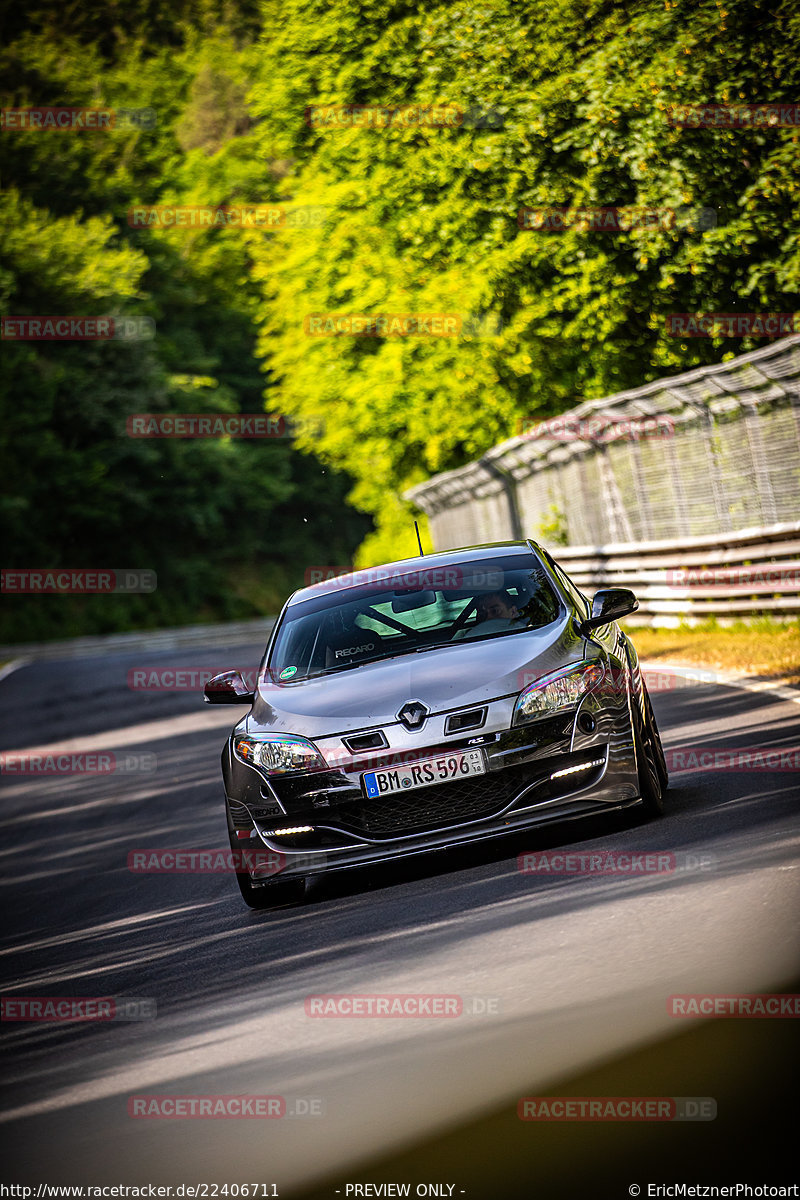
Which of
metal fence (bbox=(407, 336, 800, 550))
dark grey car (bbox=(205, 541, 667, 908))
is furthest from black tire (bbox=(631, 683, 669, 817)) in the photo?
metal fence (bbox=(407, 336, 800, 550))

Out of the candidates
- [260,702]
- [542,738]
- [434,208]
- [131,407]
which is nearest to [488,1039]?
[542,738]

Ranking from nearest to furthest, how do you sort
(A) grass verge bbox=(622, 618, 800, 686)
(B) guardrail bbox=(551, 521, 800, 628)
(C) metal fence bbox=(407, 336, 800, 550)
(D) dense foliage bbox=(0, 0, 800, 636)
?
(A) grass verge bbox=(622, 618, 800, 686)
(B) guardrail bbox=(551, 521, 800, 628)
(C) metal fence bbox=(407, 336, 800, 550)
(D) dense foliage bbox=(0, 0, 800, 636)

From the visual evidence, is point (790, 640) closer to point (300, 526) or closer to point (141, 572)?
point (141, 572)

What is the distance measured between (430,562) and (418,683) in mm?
1688

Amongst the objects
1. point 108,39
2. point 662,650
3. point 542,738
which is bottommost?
point 662,650

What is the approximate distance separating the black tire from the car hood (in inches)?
17.8

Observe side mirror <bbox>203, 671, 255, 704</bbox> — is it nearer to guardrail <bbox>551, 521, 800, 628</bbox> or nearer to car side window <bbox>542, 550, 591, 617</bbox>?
car side window <bbox>542, 550, 591, 617</bbox>

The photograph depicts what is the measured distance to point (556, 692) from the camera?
7664 mm

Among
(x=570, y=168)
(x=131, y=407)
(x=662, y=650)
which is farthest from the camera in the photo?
(x=131, y=407)

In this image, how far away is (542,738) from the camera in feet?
24.7

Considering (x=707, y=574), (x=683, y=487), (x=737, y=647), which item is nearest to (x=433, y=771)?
(x=737, y=647)

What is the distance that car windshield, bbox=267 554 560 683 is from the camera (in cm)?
844

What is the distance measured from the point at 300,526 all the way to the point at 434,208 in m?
54.1

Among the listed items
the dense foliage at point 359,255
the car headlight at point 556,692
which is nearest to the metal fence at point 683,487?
the dense foliage at point 359,255
